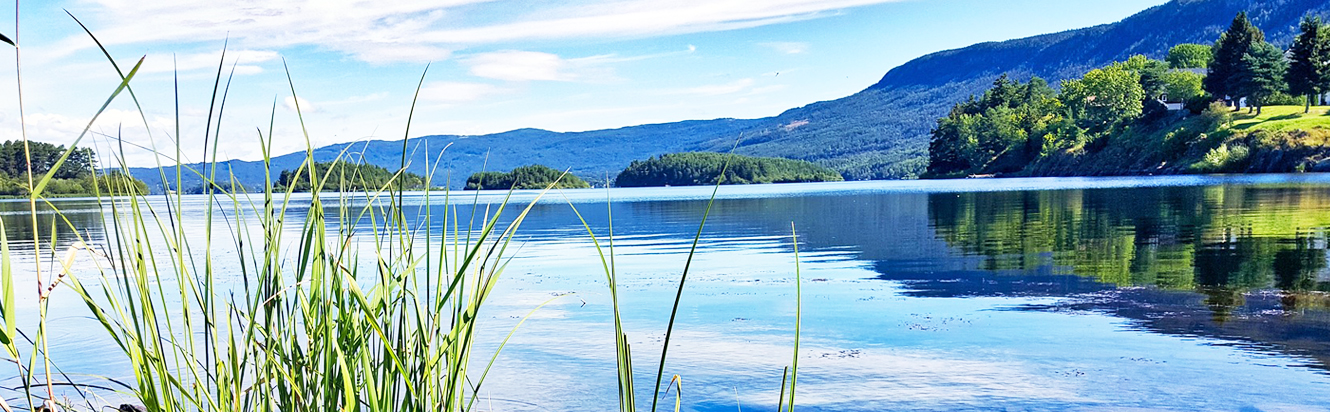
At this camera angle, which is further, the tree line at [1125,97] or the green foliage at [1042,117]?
the green foliage at [1042,117]

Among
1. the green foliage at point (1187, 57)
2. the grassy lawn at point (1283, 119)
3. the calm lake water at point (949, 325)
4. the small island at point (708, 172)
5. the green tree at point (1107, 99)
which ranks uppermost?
the green foliage at point (1187, 57)

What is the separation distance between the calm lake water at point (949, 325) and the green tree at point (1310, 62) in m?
64.9

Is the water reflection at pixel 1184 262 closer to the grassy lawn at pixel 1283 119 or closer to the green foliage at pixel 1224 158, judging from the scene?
the green foliage at pixel 1224 158

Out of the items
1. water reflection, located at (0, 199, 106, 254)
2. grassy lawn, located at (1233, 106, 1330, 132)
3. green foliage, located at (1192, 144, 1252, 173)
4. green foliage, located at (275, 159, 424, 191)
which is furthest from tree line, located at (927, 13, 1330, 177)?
green foliage, located at (275, 159, 424, 191)

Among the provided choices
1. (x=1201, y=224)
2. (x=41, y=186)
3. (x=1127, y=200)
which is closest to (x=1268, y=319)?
(x=41, y=186)

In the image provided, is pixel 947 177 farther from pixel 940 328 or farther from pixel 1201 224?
pixel 940 328

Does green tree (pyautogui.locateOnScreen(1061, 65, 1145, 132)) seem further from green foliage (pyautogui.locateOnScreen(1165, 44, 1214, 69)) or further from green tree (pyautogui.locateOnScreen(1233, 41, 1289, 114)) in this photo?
green foliage (pyautogui.locateOnScreen(1165, 44, 1214, 69))

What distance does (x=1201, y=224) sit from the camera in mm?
20922

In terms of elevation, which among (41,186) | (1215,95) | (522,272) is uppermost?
(1215,95)

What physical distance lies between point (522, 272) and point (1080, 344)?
31.5ft

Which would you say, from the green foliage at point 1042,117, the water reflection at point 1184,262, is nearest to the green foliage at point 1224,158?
the green foliage at point 1042,117

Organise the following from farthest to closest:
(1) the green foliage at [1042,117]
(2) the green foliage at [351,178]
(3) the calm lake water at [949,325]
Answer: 1. (1) the green foliage at [1042,117]
2. (3) the calm lake water at [949,325]
3. (2) the green foliage at [351,178]

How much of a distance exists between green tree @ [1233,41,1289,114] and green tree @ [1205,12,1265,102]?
67 centimetres

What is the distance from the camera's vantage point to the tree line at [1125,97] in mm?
76375
